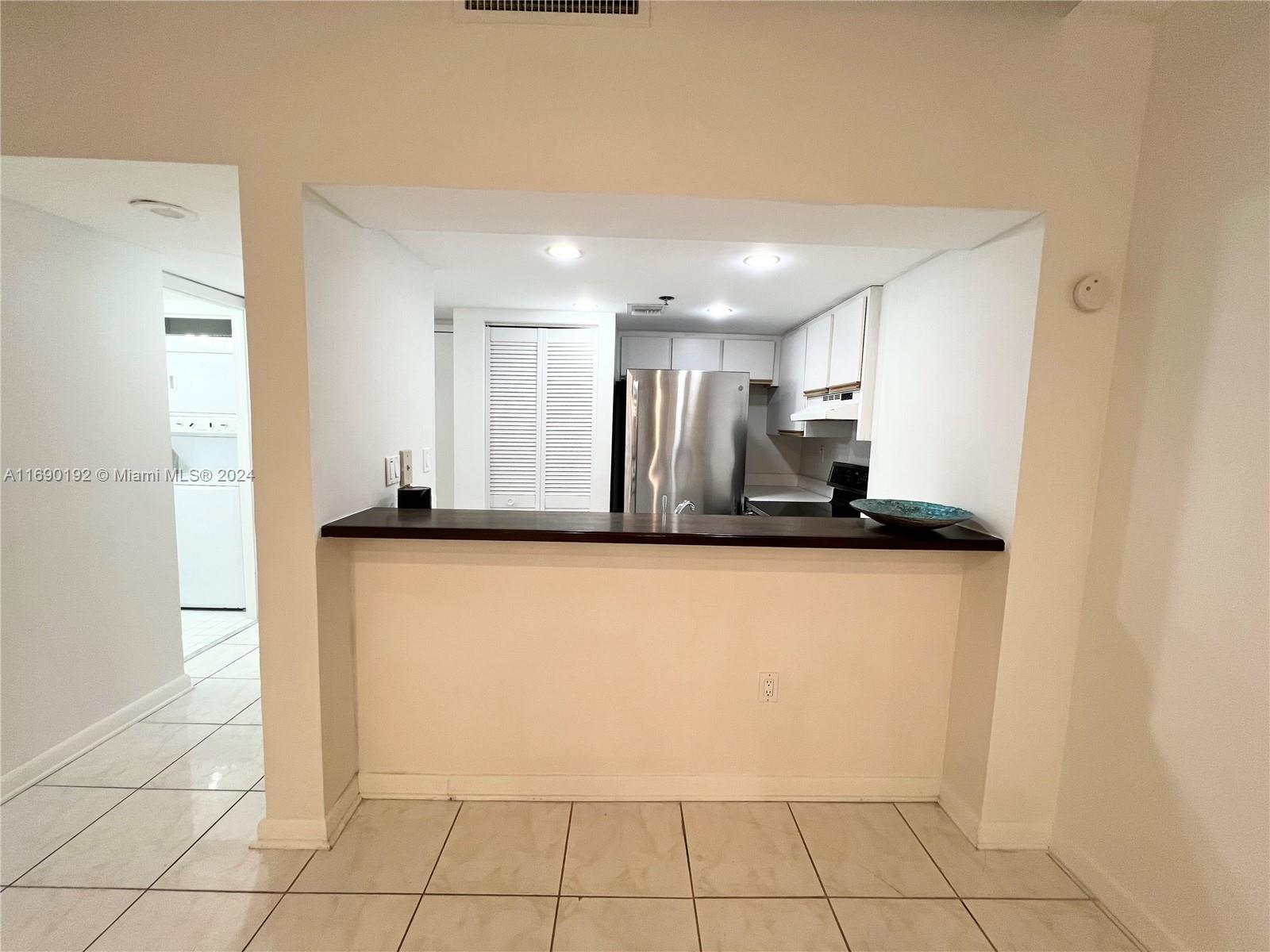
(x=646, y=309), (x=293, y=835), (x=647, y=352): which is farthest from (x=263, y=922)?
(x=647, y=352)

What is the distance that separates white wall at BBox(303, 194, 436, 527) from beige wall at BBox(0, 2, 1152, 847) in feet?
0.23

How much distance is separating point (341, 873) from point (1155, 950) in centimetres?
214

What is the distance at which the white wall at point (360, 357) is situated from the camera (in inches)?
53.4

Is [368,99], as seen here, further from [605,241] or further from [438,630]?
[438,630]

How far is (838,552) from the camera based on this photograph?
162 cm

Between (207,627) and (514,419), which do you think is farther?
(514,419)

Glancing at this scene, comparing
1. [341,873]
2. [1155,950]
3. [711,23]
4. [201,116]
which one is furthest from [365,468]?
[1155,950]

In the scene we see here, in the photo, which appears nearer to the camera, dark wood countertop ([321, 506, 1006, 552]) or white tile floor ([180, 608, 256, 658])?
dark wood countertop ([321, 506, 1006, 552])

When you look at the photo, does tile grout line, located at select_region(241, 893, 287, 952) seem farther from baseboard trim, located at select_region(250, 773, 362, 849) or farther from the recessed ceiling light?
the recessed ceiling light

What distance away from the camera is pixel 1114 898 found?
131cm

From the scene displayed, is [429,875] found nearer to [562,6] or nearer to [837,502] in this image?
[562,6]

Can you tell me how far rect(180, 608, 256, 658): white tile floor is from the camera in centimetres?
272

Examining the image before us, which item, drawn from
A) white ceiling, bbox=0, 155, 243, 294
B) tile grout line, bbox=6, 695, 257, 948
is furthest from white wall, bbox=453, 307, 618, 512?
tile grout line, bbox=6, 695, 257, 948

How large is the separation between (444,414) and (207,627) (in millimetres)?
1935
